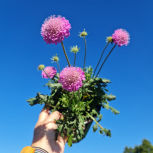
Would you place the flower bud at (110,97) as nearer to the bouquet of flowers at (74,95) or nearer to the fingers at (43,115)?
the bouquet of flowers at (74,95)

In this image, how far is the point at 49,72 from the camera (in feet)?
9.81

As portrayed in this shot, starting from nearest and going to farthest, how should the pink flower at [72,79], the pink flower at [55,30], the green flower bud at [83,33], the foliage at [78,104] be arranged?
1. the pink flower at [72,79]
2. the pink flower at [55,30]
3. the foliage at [78,104]
4. the green flower bud at [83,33]

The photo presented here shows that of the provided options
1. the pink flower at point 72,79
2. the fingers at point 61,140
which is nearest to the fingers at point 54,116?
the fingers at point 61,140

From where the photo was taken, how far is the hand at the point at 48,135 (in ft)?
7.70

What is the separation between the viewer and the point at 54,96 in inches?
115

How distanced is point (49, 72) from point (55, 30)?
27.1 inches

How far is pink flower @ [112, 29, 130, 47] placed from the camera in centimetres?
280

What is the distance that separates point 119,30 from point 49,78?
1.07m

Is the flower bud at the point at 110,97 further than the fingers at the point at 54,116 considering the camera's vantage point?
Yes

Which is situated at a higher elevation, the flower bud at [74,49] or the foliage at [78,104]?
the flower bud at [74,49]

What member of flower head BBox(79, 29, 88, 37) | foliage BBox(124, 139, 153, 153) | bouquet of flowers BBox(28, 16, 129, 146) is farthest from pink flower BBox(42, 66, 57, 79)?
foliage BBox(124, 139, 153, 153)

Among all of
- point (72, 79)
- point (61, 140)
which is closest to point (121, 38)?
point (72, 79)

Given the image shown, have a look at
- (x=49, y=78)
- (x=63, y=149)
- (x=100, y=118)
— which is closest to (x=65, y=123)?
(x=63, y=149)

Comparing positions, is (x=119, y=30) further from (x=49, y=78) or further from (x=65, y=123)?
(x=65, y=123)
